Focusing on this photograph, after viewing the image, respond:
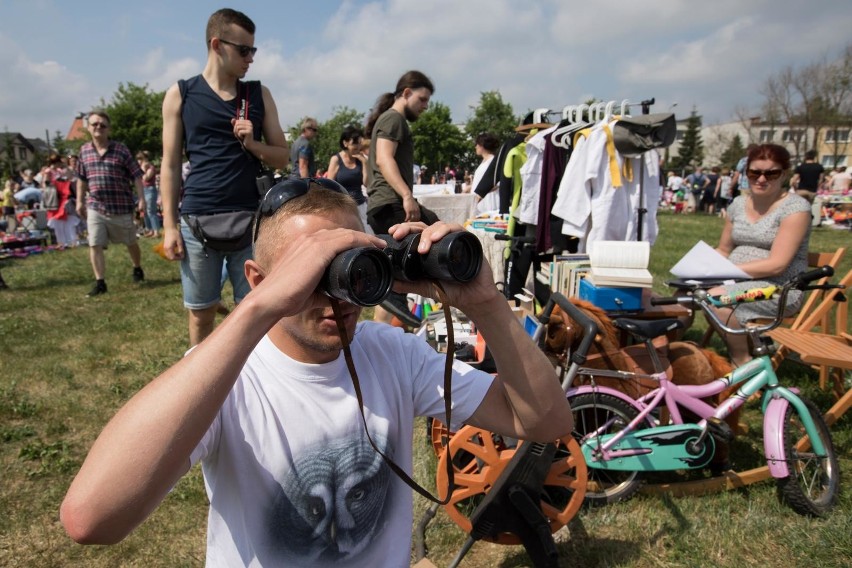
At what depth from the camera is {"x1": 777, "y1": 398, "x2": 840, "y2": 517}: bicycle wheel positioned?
2703 mm

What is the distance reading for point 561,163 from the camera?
5.20 meters

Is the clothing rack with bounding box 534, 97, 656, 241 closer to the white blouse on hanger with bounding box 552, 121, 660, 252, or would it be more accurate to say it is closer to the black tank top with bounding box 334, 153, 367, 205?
the white blouse on hanger with bounding box 552, 121, 660, 252

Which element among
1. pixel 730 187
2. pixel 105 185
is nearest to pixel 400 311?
pixel 105 185

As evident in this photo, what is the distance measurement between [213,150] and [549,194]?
9.88 feet

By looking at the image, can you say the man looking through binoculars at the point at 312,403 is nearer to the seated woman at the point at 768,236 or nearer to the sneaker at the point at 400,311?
the sneaker at the point at 400,311

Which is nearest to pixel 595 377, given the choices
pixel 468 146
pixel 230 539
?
pixel 230 539

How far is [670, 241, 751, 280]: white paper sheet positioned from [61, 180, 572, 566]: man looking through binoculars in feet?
8.12

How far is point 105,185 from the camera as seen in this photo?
6.71m

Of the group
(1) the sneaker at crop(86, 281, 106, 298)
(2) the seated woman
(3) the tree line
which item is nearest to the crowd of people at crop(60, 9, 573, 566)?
(2) the seated woman

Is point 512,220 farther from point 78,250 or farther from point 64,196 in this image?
point 64,196

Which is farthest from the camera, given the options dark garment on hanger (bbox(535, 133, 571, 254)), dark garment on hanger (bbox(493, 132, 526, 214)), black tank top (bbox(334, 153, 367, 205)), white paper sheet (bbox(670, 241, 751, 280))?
black tank top (bbox(334, 153, 367, 205))

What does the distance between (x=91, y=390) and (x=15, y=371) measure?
931mm

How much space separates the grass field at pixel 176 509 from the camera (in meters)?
2.49

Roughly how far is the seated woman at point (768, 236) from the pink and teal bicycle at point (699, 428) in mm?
960
